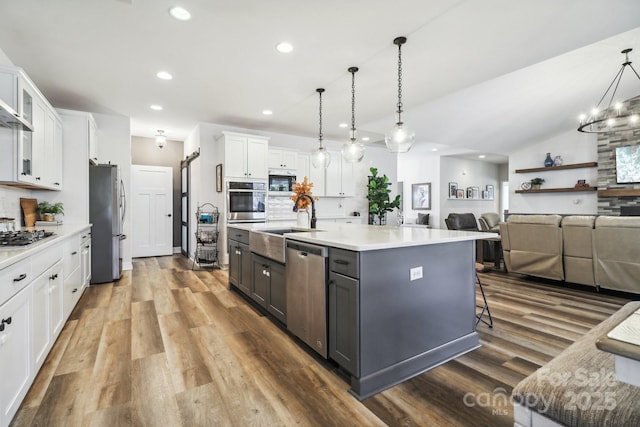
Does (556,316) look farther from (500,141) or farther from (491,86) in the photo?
(500,141)

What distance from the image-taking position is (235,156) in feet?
18.0

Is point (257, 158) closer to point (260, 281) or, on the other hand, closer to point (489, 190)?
point (260, 281)

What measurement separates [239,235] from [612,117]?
5415 millimetres

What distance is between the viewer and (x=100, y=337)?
103 inches

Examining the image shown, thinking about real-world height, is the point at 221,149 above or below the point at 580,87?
below

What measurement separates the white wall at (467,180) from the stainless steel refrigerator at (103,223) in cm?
911

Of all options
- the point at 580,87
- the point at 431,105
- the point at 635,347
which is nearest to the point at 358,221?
the point at 431,105

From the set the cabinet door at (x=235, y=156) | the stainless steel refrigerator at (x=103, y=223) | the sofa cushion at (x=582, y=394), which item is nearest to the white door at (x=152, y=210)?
the stainless steel refrigerator at (x=103, y=223)

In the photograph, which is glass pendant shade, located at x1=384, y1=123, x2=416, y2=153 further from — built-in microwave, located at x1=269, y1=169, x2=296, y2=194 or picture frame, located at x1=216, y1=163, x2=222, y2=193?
picture frame, located at x1=216, y1=163, x2=222, y2=193

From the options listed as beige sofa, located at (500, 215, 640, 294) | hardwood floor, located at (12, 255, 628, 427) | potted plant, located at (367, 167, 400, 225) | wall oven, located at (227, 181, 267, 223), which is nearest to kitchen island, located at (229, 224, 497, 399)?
hardwood floor, located at (12, 255, 628, 427)

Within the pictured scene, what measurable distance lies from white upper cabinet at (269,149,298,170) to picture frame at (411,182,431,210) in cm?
599

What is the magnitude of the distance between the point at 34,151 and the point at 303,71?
9.66 ft

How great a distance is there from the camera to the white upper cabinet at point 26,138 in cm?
258

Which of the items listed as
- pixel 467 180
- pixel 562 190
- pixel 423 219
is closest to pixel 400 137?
pixel 562 190
